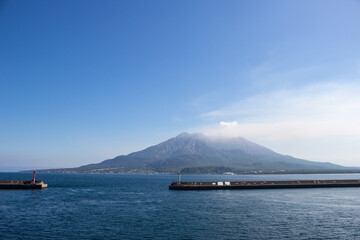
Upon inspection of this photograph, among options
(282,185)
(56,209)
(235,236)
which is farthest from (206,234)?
(282,185)

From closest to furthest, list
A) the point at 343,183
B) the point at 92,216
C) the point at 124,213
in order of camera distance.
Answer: the point at 92,216, the point at 124,213, the point at 343,183

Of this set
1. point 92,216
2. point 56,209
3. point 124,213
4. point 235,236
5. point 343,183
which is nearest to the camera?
point 235,236

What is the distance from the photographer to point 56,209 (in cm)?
3962

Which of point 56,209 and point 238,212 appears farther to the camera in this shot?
point 56,209

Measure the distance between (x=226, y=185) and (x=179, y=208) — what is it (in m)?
39.5

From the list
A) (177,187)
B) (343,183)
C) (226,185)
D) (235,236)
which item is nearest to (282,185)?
(226,185)

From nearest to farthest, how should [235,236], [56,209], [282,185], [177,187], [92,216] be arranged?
[235,236] → [92,216] → [56,209] → [177,187] → [282,185]

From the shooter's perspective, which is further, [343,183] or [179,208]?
[343,183]

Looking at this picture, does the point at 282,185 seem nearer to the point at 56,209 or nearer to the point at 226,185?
the point at 226,185

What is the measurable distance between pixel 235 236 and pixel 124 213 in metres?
18.4

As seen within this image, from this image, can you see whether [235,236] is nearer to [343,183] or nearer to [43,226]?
[43,226]

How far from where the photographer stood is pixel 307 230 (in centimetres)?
2727

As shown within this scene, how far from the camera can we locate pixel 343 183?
8675 centimetres

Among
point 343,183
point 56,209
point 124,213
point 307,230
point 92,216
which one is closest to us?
point 307,230
